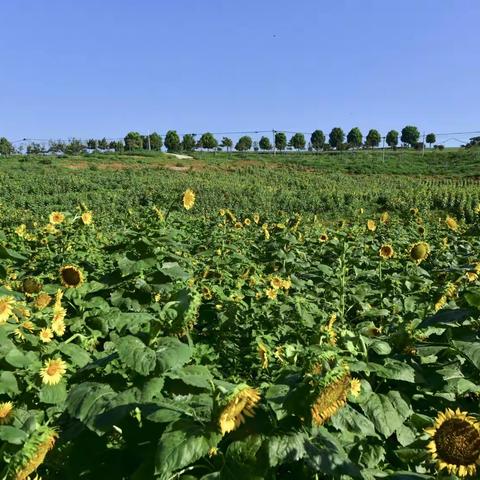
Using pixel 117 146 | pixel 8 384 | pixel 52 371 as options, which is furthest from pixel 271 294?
pixel 117 146

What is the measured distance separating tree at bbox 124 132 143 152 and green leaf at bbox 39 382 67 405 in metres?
54.3

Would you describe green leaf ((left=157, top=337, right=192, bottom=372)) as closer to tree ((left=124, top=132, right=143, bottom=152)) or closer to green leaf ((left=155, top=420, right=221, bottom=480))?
green leaf ((left=155, top=420, right=221, bottom=480))

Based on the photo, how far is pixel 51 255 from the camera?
15.4 ft

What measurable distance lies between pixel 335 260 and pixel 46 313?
3.35m

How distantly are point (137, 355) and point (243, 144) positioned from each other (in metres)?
58.8

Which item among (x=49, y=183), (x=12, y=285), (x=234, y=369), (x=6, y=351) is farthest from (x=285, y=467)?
(x=49, y=183)

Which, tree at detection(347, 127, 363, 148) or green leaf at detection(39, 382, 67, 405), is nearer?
green leaf at detection(39, 382, 67, 405)

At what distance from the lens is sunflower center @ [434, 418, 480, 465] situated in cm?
116

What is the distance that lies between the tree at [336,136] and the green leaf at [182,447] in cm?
6094

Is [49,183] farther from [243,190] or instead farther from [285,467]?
[285,467]

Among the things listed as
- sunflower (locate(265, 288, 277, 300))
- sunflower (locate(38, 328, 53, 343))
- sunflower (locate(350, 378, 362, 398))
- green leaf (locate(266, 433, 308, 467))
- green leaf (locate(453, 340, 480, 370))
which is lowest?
sunflower (locate(265, 288, 277, 300))

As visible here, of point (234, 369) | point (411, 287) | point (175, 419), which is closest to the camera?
point (175, 419)

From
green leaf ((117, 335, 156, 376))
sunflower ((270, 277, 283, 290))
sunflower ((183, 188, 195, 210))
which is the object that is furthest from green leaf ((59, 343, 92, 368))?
sunflower ((270, 277, 283, 290))

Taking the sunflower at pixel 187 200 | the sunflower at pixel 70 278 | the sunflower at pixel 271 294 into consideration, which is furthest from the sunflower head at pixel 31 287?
the sunflower at pixel 271 294
